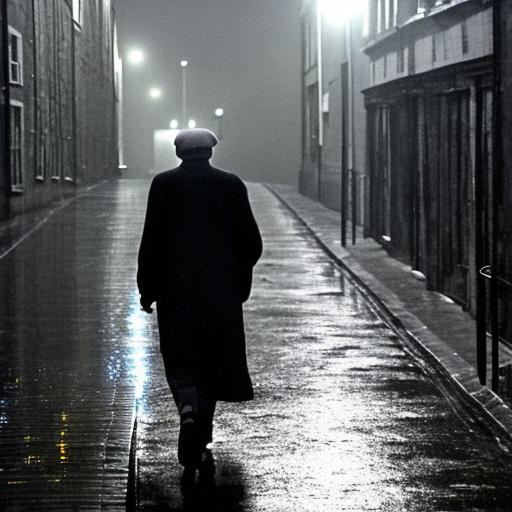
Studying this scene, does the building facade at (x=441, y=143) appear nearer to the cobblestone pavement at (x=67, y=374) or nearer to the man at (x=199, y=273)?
the man at (x=199, y=273)

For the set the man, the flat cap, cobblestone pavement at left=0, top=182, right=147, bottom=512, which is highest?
the flat cap

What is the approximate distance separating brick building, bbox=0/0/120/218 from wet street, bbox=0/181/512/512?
13.6m

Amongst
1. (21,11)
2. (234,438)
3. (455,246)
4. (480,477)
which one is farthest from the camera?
(21,11)

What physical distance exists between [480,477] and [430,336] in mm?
5045

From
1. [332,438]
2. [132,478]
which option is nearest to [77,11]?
[332,438]

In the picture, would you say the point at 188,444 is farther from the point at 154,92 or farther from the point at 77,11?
the point at 154,92

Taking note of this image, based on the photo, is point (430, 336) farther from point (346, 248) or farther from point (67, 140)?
point (67, 140)

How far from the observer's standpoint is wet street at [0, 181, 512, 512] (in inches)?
258

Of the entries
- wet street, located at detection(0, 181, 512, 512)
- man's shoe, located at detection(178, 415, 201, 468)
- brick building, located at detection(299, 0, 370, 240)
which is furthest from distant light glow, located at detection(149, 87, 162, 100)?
man's shoe, located at detection(178, 415, 201, 468)

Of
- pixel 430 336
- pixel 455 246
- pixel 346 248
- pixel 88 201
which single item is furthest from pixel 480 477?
pixel 88 201

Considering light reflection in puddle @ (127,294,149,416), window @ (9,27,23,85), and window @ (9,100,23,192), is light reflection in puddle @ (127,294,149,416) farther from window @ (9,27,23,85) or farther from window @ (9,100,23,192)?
window @ (9,27,23,85)

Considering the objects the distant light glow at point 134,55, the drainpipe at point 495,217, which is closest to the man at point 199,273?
the drainpipe at point 495,217

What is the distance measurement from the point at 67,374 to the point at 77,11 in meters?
37.1

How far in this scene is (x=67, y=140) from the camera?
132 ft
